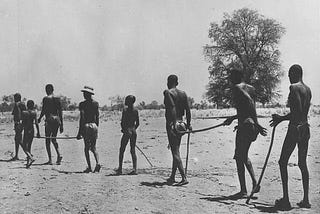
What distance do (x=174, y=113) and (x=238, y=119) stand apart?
1.34 meters

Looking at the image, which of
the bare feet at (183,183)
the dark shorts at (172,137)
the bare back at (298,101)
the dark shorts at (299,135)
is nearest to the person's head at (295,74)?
the bare back at (298,101)

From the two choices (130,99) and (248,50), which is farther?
(248,50)

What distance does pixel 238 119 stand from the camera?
8086mm

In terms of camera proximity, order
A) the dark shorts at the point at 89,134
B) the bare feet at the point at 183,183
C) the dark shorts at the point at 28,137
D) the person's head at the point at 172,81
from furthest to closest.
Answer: the dark shorts at the point at 28,137 → the dark shorts at the point at 89,134 → the person's head at the point at 172,81 → the bare feet at the point at 183,183

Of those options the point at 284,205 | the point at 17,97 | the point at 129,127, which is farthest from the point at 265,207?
the point at 17,97

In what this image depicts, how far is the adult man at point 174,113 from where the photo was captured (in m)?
8.80

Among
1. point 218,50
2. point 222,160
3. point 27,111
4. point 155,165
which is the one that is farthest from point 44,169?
point 218,50

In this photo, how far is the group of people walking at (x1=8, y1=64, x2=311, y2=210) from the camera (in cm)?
743

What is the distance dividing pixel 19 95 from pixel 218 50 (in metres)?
30.6

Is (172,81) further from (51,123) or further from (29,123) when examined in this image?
(29,123)

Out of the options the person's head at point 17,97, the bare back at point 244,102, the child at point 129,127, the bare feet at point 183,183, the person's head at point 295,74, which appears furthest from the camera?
the person's head at point 17,97

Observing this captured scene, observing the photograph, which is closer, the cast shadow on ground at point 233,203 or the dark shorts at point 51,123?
the cast shadow on ground at point 233,203

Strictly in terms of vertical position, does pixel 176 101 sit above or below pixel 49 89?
below

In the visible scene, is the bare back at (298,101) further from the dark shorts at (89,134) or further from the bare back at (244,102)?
the dark shorts at (89,134)
